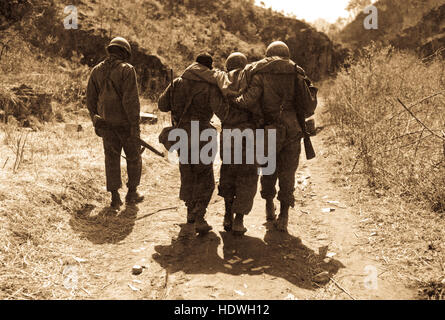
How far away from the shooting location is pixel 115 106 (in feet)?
14.8

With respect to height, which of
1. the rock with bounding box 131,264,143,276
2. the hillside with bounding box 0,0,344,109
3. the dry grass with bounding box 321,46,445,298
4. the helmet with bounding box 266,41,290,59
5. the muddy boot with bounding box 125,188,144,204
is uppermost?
the hillside with bounding box 0,0,344,109

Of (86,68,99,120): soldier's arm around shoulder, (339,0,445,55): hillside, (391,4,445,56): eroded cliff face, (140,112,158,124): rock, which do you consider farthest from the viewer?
(339,0,445,55): hillside

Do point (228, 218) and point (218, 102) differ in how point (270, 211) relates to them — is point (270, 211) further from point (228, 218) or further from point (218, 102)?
point (218, 102)

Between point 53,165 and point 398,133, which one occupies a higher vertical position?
point 398,133

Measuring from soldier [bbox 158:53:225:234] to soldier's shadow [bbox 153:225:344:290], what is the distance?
258 millimetres

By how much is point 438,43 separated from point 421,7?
4.74 m

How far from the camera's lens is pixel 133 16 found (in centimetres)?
1506

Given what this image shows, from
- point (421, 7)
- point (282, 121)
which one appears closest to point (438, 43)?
point (421, 7)

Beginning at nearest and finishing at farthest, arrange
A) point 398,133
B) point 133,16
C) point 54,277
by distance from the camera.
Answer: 1. point 54,277
2. point 398,133
3. point 133,16

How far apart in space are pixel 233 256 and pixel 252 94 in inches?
62.6

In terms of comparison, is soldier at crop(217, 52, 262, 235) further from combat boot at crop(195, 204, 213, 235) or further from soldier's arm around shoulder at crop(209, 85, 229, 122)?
combat boot at crop(195, 204, 213, 235)

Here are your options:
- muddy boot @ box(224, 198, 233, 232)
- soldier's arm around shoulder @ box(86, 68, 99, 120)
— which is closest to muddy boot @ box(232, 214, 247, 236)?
muddy boot @ box(224, 198, 233, 232)

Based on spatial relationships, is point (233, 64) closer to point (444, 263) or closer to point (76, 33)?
point (444, 263)

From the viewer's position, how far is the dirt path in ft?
9.86
